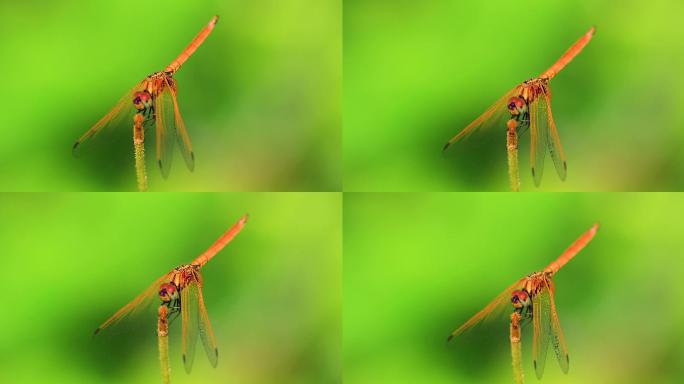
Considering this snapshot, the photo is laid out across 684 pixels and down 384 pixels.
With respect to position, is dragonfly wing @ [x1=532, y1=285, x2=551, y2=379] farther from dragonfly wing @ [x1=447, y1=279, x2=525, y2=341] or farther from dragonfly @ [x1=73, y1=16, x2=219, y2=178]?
dragonfly @ [x1=73, y1=16, x2=219, y2=178]

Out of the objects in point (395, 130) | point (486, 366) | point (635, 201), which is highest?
point (395, 130)

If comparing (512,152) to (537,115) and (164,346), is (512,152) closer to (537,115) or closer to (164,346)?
(537,115)

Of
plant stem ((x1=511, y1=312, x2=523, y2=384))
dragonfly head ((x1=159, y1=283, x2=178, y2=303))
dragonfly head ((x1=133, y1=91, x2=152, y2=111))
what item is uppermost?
dragonfly head ((x1=133, y1=91, x2=152, y2=111))

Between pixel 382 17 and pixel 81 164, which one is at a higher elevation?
pixel 382 17

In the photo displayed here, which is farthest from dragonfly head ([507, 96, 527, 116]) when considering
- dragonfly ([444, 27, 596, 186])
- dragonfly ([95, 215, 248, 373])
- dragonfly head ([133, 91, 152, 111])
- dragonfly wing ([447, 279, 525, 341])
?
dragonfly head ([133, 91, 152, 111])

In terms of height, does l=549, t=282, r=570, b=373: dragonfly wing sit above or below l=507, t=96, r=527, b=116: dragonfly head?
below

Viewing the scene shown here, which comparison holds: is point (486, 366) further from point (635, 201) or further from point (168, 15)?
point (168, 15)

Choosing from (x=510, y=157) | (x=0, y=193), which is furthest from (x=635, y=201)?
(x=0, y=193)
